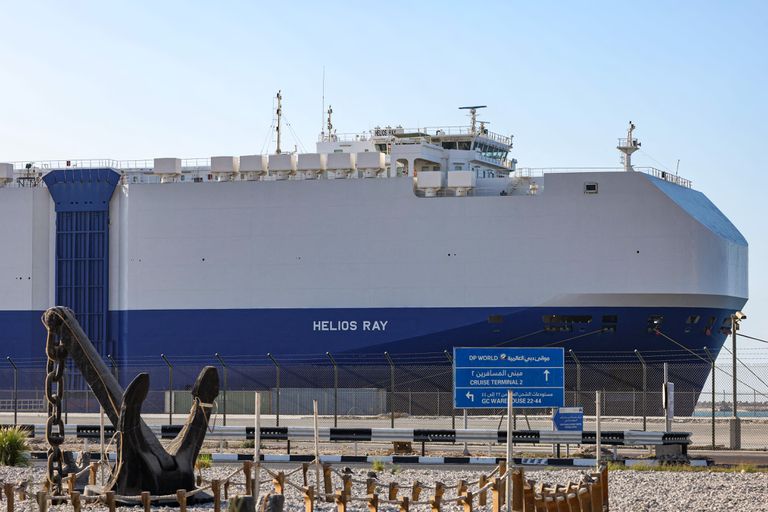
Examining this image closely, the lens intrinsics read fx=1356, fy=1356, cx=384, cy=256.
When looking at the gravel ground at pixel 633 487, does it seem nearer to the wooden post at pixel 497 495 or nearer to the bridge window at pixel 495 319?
the wooden post at pixel 497 495

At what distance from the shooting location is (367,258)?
39.6 metres

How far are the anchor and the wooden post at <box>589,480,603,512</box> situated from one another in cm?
434

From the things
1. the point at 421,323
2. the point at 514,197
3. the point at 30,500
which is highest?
the point at 514,197

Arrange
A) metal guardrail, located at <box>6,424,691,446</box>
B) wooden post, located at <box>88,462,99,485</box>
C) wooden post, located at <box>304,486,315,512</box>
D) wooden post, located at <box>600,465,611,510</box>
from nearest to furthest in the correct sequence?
1. wooden post, located at <box>304,486,315,512</box>
2. wooden post, located at <box>600,465,611,510</box>
3. wooden post, located at <box>88,462,99,485</box>
4. metal guardrail, located at <box>6,424,691,446</box>

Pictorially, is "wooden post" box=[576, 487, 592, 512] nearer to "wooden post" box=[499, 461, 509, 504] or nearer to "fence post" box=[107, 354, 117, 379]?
"wooden post" box=[499, 461, 509, 504]

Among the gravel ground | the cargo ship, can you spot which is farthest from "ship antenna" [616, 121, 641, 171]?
the gravel ground

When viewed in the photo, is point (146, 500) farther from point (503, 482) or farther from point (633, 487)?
point (633, 487)

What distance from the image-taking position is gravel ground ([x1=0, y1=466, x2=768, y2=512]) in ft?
51.3

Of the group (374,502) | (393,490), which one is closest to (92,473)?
(393,490)

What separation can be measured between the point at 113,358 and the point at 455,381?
20.2 metres

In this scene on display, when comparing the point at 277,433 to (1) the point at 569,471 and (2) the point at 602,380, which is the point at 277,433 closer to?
(1) the point at 569,471

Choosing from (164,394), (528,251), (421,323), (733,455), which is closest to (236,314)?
(164,394)

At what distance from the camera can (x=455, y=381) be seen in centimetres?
2384

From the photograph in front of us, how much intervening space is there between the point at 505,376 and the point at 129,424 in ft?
34.3
